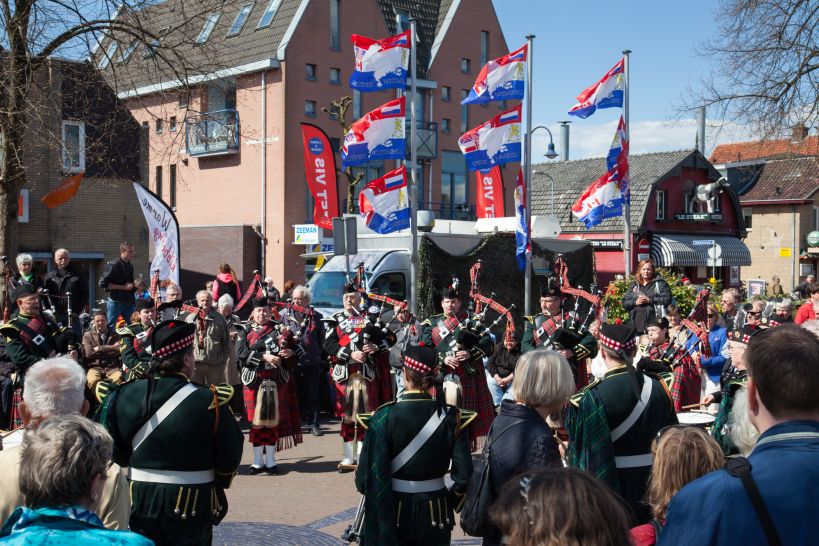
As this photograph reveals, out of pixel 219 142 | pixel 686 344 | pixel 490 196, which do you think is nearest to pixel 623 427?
pixel 686 344

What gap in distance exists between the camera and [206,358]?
33.9 ft

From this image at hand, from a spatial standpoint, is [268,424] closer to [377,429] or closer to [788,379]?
[377,429]

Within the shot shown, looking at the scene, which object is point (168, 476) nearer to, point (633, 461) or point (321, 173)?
point (633, 461)

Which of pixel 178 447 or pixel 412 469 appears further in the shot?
pixel 412 469

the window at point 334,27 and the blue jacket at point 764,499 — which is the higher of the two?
the window at point 334,27

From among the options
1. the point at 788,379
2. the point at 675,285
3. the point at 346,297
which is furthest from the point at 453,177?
the point at 788,379

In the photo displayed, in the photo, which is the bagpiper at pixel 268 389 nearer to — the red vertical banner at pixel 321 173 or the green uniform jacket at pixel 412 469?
the green uniform jacket at pixel 412 469

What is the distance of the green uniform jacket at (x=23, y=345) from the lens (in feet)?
26.9

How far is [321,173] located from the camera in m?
25.9

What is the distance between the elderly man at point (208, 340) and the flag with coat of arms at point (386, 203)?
17.9 feet

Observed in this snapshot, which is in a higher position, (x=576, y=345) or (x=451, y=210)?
(x=451, y=210)

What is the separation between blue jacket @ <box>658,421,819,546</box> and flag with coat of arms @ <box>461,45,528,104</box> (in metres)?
15.3

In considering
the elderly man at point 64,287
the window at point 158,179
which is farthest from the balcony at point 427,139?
the elderly man at point 64,287

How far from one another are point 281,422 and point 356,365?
1167 mm
